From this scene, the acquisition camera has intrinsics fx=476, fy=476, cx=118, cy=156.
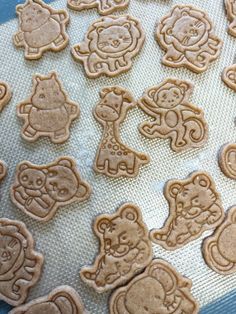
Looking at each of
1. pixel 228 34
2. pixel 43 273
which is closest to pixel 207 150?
pixel 228 34

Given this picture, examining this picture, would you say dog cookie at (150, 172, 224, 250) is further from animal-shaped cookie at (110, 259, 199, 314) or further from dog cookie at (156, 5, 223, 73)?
dog cookie at (156, 5, 223, 73)

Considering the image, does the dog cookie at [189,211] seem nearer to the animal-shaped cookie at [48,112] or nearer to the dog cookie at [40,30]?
the animal-shaped cookie at [48,112]

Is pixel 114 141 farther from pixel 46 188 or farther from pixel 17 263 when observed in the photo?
pixel 17 263

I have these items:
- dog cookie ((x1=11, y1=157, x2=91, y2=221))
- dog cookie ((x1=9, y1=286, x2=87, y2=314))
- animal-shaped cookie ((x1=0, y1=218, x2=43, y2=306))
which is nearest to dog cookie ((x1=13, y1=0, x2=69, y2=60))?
dog cookie ((x1=11, y1=157, x2=91, y2=221))

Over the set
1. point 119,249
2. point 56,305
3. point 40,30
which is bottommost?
point 56,305

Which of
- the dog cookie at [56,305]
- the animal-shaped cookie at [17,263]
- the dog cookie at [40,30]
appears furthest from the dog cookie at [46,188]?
the dog cookie at [40,30]

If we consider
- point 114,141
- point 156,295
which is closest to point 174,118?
point 114,141
